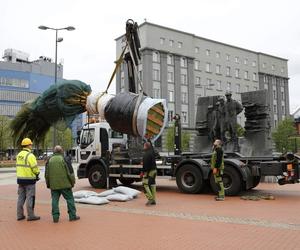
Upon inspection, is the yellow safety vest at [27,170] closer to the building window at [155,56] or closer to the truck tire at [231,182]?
the truck tire at [231,182]

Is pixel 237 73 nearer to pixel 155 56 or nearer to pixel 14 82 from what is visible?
pixel 155 56

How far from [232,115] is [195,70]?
2167 inches

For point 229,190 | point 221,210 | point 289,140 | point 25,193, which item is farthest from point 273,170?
point 289,140

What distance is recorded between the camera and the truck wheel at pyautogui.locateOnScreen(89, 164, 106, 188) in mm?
17656

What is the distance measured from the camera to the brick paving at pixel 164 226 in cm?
766

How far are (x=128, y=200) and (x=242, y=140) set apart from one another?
5.02 meters

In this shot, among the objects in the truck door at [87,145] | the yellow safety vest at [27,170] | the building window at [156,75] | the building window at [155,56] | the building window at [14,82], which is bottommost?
the yellow safety vest at [27,170]

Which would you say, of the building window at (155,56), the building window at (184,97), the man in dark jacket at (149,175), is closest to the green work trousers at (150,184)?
the man in dark jacket at (149,175)

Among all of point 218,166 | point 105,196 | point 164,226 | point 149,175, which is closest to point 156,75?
point 218,166

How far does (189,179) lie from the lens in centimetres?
1567

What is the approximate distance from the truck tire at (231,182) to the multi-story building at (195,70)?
133 feet

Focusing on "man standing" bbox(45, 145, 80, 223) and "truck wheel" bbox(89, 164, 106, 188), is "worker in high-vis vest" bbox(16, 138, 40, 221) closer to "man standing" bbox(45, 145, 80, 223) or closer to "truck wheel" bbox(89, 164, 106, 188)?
"man standing" bbox(45, 145, 80, 223)

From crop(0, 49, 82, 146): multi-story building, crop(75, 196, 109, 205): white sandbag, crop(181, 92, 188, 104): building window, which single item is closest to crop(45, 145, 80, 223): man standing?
crop(75, 196, 109, 205): white sandbag

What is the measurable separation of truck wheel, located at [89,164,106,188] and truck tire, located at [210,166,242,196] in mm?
4806
